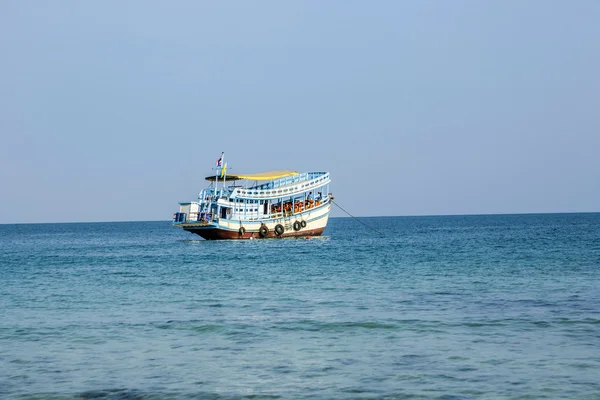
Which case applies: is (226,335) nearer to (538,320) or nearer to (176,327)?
(176,327)

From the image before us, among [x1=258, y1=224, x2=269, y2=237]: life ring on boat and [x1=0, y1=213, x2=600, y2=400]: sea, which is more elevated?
[x1=258, y1=224, x2=269, y2=237]: life ring on boat

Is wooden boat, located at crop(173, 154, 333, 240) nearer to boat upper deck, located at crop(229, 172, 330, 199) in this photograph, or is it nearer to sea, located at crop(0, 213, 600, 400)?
boat upper deck, located at crop(229, 172, 330, 199)

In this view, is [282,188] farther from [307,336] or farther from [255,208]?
[307,336]

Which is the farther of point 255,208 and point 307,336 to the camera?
point 255,208

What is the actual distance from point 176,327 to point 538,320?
34.8ft

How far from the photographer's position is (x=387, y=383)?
42.6ft

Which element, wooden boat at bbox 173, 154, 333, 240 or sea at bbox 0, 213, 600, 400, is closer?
sea at bbox 0, 213, 600, 400

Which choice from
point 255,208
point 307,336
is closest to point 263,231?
point 255,208

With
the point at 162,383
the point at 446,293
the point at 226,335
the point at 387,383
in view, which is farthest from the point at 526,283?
the point at 162,383

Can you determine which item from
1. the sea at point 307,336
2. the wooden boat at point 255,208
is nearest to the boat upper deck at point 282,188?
the wooden boat at point 255,208

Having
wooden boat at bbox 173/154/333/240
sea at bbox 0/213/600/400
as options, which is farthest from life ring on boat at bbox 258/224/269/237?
sea at bbox 0/213/600/400

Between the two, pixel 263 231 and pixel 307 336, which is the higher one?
pixel 263 231

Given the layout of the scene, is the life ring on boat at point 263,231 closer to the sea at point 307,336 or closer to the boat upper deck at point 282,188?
the boat upper deck at point 282,188

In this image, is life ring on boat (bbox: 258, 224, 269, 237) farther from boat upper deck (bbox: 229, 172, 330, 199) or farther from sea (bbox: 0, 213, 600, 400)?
sea (bbox: 0, 213, 600, 400)
